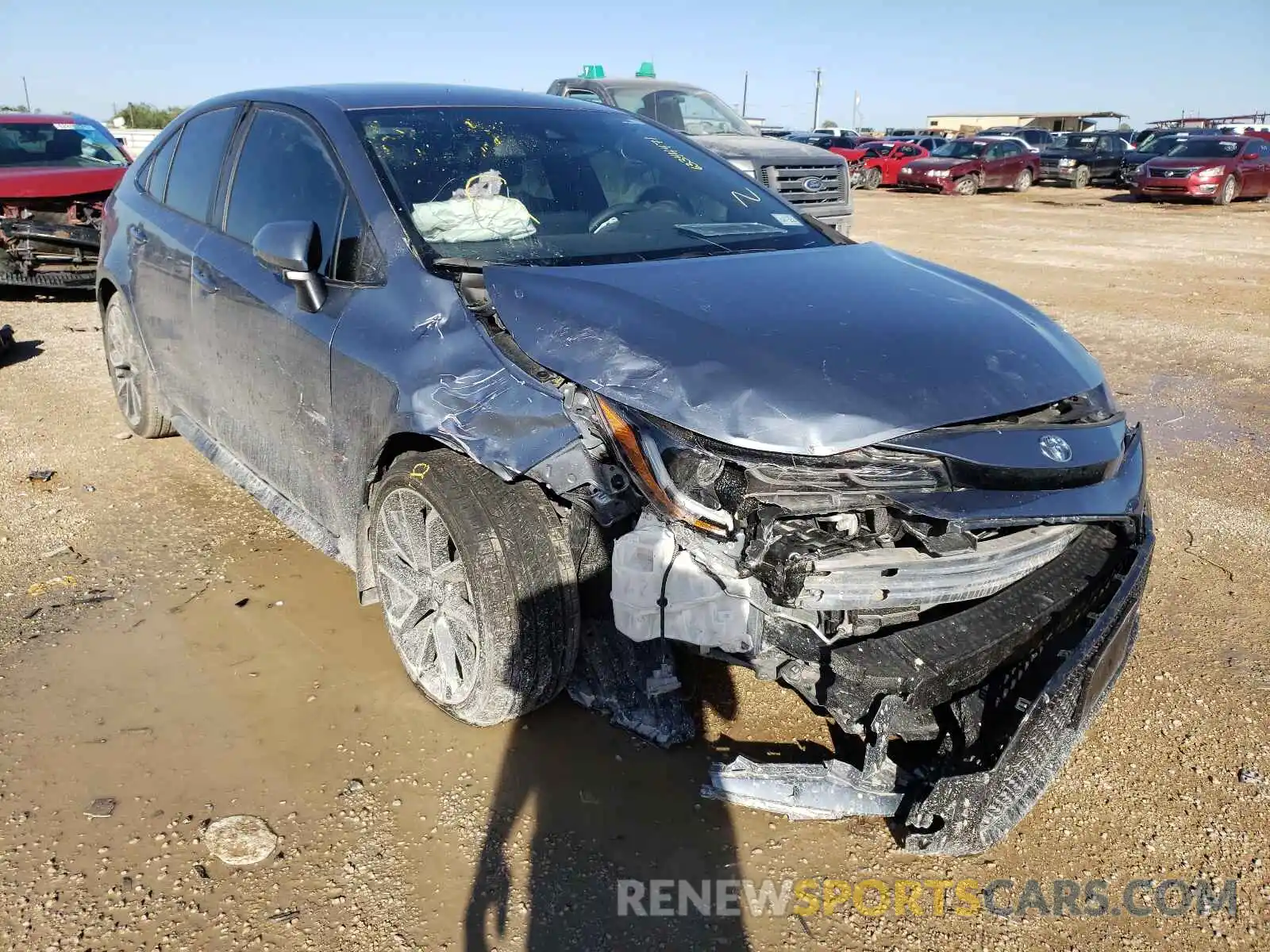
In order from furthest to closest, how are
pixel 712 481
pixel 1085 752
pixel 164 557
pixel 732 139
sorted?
pixel 732 139
pixel 164 557
pixel 1085 752
pixel 712 481

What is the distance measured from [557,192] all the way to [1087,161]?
91.6 ft

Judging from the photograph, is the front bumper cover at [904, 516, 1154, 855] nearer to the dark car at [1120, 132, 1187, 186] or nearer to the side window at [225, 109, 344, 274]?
the side window at [225, 109, 344, 274]

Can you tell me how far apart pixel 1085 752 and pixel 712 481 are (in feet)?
5.02

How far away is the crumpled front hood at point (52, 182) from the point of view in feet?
27.1

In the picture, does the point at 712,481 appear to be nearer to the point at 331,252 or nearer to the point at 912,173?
the point at 331,252

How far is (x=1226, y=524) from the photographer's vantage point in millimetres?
4340

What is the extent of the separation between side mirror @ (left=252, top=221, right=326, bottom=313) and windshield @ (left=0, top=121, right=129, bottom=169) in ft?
24.9

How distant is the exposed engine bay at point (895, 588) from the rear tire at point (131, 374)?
10.6 ft

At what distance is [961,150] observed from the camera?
2559 centimetres

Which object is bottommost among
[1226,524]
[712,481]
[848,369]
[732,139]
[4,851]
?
[4,851]

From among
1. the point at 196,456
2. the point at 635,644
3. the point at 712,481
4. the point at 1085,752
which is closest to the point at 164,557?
the point at 196,456

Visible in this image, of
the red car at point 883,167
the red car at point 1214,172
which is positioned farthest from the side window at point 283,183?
the red car at point 883,167

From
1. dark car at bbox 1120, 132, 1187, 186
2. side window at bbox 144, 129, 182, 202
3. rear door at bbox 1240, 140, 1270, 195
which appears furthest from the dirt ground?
dark car at bbox 1120, 132, 1187, 186

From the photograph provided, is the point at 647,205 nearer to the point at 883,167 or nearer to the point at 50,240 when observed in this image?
the point at 50,240
